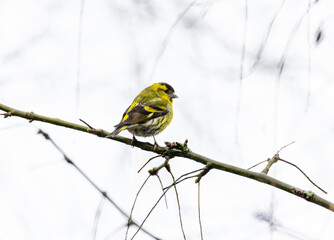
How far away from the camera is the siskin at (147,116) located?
14.6 ft

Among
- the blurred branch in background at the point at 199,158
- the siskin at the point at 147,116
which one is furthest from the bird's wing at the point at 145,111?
the blurred branch in background at the point at 199,158

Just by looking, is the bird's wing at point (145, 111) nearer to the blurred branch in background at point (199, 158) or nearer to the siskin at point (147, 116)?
the siskin at point (147, 116)

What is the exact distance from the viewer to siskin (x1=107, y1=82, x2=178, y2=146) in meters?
4.46

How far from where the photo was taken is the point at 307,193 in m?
1.94

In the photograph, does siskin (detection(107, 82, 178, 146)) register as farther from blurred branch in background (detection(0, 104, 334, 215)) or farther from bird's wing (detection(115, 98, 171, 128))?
blurred branch in background (detection(0, 104, 334, 215))

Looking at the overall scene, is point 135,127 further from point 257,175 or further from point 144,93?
point 257,175

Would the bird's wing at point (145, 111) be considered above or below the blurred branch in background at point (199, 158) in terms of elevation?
above

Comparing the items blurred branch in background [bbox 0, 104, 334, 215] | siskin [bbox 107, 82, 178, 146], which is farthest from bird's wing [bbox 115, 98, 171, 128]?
blurred branch in background [bbox 0, 104, 334, 215]

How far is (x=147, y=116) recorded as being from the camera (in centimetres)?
471

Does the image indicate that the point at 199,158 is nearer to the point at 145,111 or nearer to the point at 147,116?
the point at 147,116

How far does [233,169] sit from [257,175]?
4.7 inches

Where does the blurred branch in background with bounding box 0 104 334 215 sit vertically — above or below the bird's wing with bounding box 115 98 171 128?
below

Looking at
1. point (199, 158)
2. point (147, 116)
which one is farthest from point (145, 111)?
point (199, 158)

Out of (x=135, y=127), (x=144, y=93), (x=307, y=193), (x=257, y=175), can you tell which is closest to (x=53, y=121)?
(x=257, y=175)
